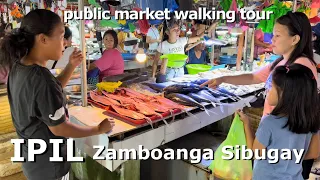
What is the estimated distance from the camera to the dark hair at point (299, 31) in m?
2.15

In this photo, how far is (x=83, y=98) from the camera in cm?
259

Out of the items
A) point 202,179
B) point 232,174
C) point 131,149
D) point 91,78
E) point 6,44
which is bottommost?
point 202,179

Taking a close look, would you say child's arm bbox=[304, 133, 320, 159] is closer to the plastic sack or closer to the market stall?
the plastic sack

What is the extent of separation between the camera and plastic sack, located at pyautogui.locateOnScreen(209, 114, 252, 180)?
2.32 m

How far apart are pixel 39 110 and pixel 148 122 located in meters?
0.89

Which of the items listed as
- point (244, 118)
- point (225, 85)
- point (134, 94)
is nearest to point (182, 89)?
point (134, 94)

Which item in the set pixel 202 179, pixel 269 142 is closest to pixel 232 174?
pixel 202 179

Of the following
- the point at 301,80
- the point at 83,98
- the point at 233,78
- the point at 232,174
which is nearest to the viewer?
the point at 301,80

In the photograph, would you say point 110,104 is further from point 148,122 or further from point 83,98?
point 148,122

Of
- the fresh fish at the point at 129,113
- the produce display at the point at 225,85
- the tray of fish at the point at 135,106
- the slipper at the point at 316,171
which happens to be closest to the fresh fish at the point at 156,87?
the tray of fish at the point at 135,106

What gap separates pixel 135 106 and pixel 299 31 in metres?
1.36

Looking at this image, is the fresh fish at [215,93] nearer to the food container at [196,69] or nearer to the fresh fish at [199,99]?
the fresh fish at [199,99]

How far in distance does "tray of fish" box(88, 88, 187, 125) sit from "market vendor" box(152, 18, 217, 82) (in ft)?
2.86

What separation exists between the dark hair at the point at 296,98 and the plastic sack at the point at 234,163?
58 cm
